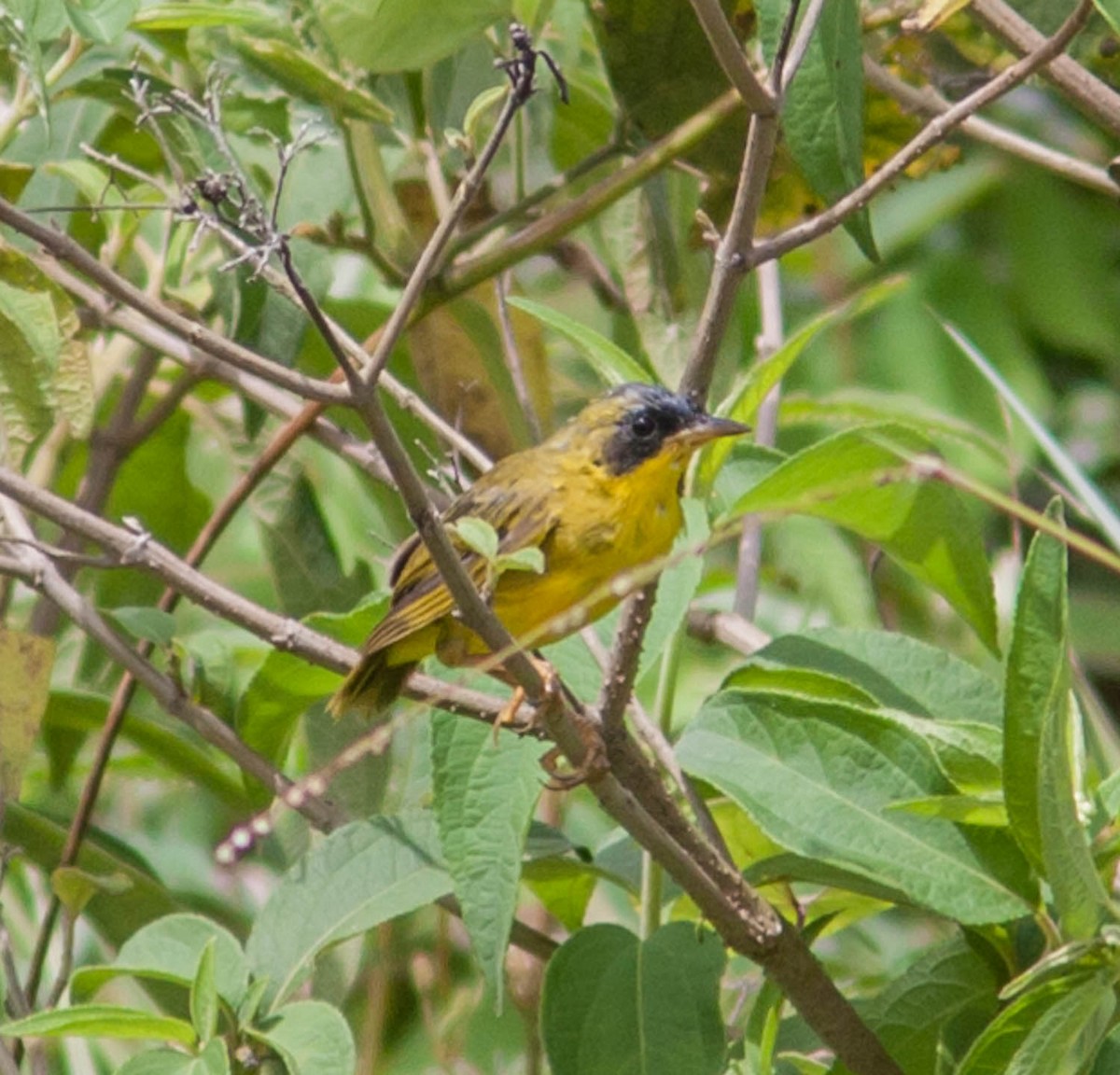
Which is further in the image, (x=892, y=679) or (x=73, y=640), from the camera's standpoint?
(x=73, y=640)

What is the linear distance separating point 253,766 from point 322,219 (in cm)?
75

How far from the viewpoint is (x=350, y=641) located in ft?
7.91

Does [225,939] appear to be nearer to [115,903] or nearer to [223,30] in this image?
[115,903]

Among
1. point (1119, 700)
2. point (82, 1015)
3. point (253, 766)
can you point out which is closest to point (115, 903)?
point (253, 766)

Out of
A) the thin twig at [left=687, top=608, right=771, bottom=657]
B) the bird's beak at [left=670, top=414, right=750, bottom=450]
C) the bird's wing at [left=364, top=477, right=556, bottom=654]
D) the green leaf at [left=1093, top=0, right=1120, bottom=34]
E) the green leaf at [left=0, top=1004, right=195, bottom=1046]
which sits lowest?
the green leaf at [left=0, top=1004, right=195, bottom=1046]

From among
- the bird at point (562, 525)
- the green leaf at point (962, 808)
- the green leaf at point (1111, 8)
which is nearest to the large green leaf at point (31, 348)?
the bird at point (562, 525)

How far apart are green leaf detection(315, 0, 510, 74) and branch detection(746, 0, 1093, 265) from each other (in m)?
0.63

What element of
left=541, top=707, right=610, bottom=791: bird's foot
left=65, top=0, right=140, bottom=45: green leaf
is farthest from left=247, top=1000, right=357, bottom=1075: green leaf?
left=65, top=0, right=140, bottom=45: green leaf

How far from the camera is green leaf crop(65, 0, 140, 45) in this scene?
205cm

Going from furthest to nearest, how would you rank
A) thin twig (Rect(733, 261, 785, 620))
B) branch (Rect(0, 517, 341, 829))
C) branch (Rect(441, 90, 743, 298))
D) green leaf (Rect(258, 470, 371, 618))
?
green leaf (Rect(258, 470, 371, 618)) → thin twig (Rect(733, 261, 785, 620)) → branch (Rect(441, 90, 743, 298)) → branch (Rect(0, 517, 341, 829))

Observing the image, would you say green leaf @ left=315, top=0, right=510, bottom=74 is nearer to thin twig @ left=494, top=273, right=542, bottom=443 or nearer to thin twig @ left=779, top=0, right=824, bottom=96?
thin twig @ left=494, top=273, right=542, bottom=443

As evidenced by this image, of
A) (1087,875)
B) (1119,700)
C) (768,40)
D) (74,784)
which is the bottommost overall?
(1119,700)

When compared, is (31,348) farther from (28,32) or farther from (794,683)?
(794,683)

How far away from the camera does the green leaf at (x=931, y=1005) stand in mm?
2021
